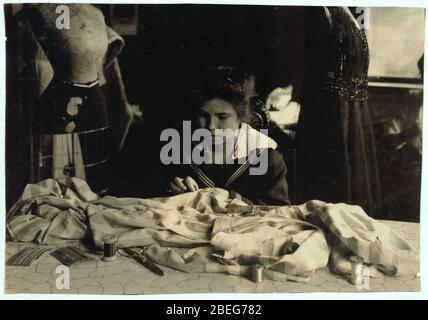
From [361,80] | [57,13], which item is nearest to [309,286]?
[361,80]

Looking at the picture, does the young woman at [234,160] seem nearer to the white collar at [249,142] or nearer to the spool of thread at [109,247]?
the white collar at [249,142]

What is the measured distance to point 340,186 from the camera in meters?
3.09

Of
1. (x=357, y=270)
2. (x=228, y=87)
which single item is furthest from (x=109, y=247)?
(x=357, y=270)

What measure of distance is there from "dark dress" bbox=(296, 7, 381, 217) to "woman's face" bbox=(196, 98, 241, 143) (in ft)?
1.36

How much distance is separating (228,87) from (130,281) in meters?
1.28

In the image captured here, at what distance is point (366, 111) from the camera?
305 centimetres

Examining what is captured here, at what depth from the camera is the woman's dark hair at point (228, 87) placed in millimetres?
2986

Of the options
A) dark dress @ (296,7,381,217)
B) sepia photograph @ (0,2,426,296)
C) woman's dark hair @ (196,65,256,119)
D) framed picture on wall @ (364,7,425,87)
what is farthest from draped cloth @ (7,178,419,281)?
framed picture on wall @ (364,7,425,87)

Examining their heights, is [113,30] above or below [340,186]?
above

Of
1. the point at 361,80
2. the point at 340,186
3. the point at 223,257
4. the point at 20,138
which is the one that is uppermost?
the point at 361,80

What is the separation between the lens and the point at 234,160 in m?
3.07

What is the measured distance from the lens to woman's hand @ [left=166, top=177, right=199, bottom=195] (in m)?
3.06
